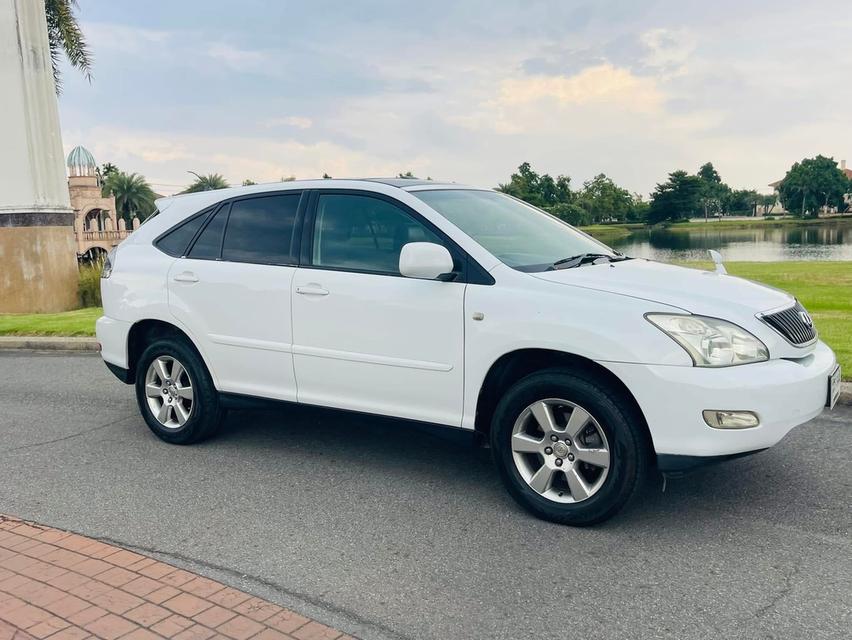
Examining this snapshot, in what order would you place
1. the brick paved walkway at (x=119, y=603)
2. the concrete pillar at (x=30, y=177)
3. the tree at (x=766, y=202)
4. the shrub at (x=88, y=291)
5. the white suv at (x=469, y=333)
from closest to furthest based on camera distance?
the brick paved walkway at (x=119, y=603) → the white suv at (x=469, y=333) → the concrete pillar at (x=30, y=177) → the shrub at (x=88, y=291) → the tree at (x=766, y=202)

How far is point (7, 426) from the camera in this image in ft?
22.1

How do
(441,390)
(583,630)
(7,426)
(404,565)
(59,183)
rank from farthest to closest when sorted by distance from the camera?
(59,183) < (7,426) < (441,390) < (404,565) < (583,630)

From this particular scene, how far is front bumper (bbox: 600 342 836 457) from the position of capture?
383 centimetres

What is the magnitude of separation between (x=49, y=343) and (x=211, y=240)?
6693 mm

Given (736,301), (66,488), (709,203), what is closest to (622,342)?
(736,301)

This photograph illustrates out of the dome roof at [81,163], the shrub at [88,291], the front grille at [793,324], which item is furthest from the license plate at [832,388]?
the dome roof at [81,163]

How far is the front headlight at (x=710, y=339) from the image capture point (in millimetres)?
Result: 3887

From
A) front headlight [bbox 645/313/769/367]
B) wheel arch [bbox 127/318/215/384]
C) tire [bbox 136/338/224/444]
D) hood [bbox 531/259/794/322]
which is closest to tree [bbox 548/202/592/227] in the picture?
wheel arch [bbox 127/318/215/384]

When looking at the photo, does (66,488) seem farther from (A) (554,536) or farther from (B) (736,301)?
(B) (736,301)

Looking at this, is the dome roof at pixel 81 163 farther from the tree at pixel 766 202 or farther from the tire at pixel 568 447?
the tree at pixel 766 202

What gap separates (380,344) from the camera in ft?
15.6

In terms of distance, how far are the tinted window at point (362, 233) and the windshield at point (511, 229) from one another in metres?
0.20

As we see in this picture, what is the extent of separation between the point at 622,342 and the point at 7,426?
5.34 m

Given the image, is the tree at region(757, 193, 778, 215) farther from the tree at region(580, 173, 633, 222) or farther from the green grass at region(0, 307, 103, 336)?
the green grass at region(0, 307, 103, 336)
